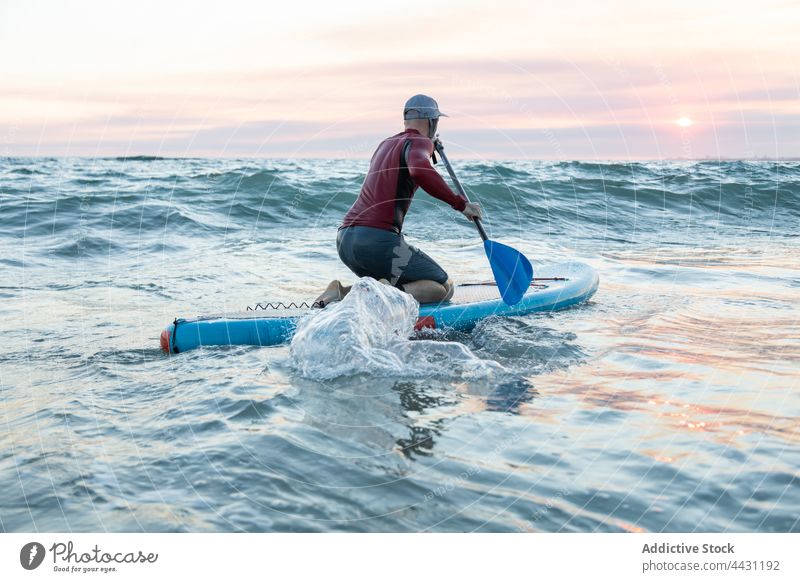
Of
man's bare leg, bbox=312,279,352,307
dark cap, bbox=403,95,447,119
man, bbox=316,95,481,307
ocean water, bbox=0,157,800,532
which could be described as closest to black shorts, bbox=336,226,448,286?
man, bbox=316,95,481,307

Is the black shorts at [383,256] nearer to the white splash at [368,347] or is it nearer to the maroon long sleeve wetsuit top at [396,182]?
the maroon long sleeve wetsuit top at [396,182]

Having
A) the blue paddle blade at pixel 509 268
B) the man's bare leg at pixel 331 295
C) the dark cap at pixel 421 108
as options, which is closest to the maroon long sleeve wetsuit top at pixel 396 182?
the dark cap at pixel 421 108

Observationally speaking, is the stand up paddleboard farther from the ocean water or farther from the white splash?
the white splash

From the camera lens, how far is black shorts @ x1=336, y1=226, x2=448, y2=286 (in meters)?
5.68

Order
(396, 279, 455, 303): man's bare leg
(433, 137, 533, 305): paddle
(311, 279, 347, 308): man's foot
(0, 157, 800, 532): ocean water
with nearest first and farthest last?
(0, 157, 800, 532): ocean water → (311, 279, 347, 308): man's foot → (396, 279, 455, 303): man's bare leg → (433, 137, 533, 305): paddle

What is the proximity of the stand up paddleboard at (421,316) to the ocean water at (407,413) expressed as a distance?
0.14 metres

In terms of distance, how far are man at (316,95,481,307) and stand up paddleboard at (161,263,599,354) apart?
335 mm

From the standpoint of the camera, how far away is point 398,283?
233 inches

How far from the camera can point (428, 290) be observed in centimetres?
603

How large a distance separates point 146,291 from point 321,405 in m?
4.40

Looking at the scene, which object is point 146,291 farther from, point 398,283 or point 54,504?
point 54,504
